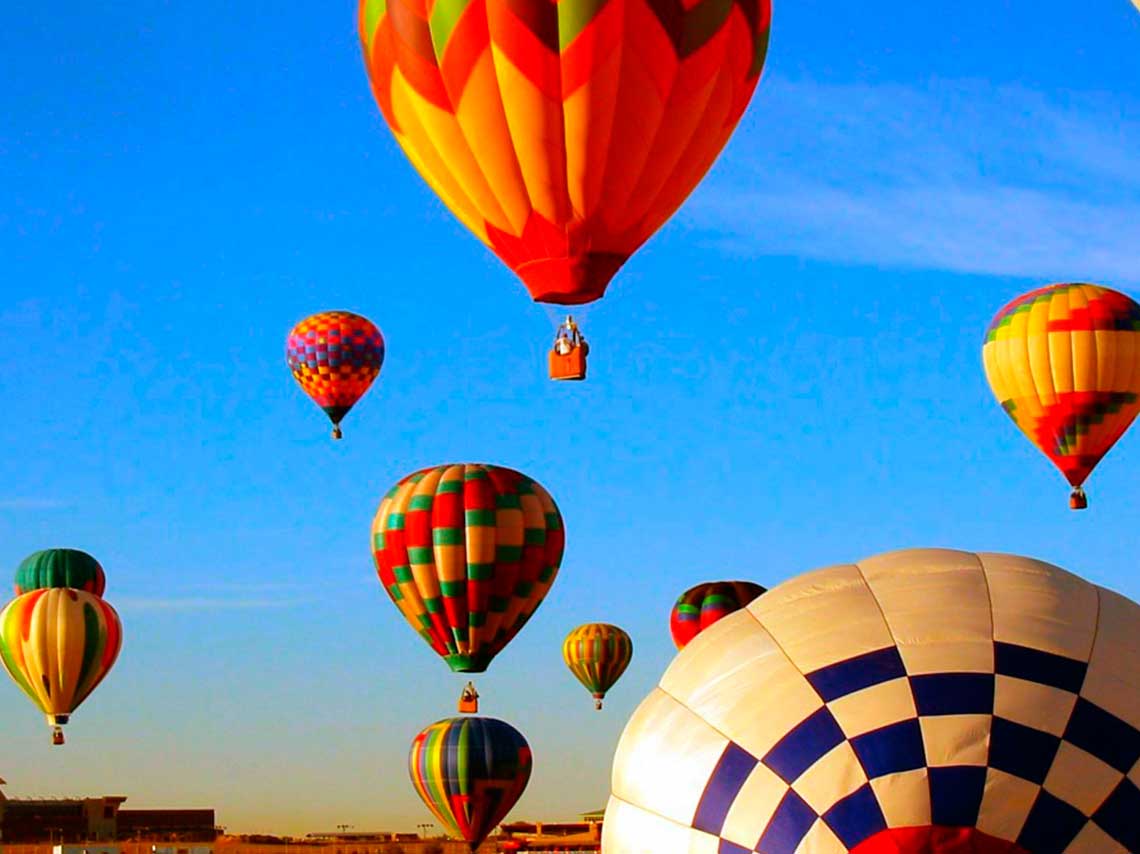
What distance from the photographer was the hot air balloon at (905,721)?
8500 millimetres

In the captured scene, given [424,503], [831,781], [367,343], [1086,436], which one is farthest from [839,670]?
[367,343]

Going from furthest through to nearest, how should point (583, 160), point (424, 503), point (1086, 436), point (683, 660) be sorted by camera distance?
point (1086, 436) < point (424, 503) < point (583, 160) < point (683, 660)

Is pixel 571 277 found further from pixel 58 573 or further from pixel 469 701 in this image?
pixel 58 573

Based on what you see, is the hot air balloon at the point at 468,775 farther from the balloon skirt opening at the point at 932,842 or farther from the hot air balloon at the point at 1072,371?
the balloon skirt opening at the point at 932,842

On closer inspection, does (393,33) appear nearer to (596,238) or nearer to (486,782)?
(596,238)

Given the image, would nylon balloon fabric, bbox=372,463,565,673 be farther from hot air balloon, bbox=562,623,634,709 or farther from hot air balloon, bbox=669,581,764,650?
hot air balloon, bbox=562,623,634,709

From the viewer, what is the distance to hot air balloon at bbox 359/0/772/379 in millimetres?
22375

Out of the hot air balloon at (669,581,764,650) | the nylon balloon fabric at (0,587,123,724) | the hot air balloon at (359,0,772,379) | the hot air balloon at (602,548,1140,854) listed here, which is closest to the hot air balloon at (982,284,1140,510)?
the hot air balloon at (669,581,764,650)

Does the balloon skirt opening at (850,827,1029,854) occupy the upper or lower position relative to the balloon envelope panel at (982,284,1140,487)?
lower

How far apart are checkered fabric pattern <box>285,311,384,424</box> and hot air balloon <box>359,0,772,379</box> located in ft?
72.4

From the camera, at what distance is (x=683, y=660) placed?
9.52 m

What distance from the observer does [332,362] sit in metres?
46.0

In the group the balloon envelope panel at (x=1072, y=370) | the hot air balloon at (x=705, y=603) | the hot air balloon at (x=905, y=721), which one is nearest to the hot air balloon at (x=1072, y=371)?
A: the balloon envelope panel at (x=1072, y=370)

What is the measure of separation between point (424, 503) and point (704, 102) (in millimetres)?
14273
